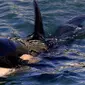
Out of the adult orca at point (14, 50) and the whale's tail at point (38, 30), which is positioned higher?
the whale's tail at point (38, 30)

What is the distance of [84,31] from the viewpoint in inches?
285

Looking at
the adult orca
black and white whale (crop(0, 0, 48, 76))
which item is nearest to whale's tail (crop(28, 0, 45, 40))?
the adult orca

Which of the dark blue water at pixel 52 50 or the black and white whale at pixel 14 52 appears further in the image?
the dark blue water at pixel 52 50

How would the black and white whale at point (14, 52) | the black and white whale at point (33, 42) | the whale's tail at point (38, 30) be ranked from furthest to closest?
the whale's tail at point (38, 30), the black and white whale at point (33, 42), the black and white whale at point (14, 52)

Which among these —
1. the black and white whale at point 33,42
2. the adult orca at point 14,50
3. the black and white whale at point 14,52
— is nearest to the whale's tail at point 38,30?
the black and white whale at point 33,42

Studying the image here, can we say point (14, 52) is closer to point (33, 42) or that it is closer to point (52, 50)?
point (33, 42)

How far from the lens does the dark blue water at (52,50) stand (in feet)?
15.8

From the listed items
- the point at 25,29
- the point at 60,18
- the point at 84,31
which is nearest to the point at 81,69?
the point at 84,31

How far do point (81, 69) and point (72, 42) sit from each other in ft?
5.11

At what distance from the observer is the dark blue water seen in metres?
4.81

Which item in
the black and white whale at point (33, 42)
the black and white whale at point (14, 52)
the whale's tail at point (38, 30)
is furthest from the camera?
the whale's tail at point (38, 30)

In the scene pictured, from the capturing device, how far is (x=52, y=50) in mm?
6180

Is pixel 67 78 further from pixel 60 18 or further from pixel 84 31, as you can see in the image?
pixel 60 18

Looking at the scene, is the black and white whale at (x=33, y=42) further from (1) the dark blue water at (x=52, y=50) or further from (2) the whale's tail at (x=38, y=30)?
(1) the dark blue water at (x=52, y=50)
